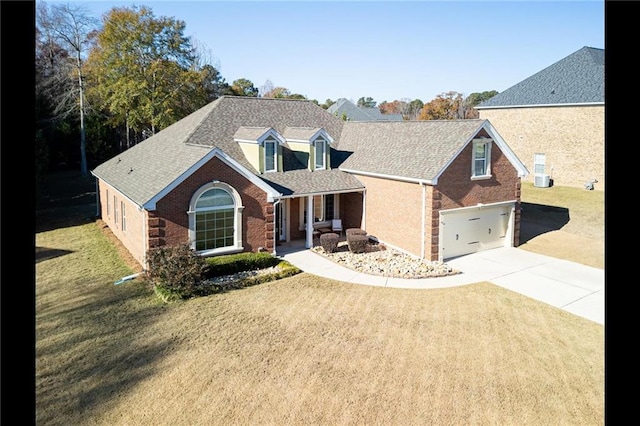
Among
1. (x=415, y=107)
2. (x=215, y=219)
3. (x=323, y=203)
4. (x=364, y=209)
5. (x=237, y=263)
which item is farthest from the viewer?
(x=415, y=107)

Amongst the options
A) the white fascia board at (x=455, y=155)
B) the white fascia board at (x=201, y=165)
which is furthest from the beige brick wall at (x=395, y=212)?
the white fascia board at (x=201, y=165)

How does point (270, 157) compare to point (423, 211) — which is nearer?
point (423, 211)

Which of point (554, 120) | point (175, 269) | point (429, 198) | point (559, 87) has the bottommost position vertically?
point (175, 269)

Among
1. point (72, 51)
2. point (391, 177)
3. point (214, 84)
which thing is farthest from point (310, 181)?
point (214, 84)

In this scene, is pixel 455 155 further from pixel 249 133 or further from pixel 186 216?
pixel 186 216

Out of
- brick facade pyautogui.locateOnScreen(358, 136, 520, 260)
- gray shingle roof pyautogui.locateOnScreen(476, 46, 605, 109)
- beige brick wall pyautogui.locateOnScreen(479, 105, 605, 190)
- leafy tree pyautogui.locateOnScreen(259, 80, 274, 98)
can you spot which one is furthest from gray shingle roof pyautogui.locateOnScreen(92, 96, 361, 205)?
leafy tree pyautogui.locateOnScreen(259, 80, 274, 98)
